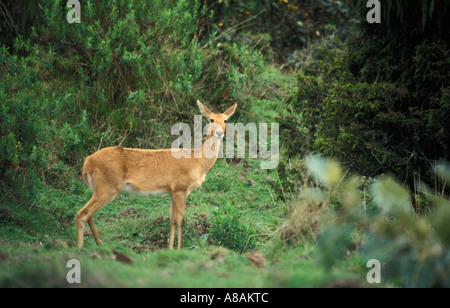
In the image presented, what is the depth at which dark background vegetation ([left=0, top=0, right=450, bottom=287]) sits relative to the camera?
237 inches

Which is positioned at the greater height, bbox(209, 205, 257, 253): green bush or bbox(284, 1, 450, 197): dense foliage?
bbox(284, 1, 450, 197): dense foliage

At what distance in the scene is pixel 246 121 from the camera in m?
12.7

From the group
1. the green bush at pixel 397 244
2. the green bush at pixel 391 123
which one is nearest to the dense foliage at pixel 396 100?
the green bush at pixel 391 123

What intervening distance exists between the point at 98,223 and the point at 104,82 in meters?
3.56

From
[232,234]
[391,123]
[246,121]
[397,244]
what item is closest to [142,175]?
[232,234]

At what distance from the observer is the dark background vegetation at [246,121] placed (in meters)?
6.03

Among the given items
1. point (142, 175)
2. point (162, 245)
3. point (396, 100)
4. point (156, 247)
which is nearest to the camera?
point (396, 100)

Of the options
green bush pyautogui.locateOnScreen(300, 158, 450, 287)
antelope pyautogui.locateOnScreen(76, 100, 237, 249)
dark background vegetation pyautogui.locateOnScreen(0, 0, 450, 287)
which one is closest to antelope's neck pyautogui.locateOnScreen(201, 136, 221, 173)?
antelope pyautogui.locateOnScreen(76, 100, 237, 249)

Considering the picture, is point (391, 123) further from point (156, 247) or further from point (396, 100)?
point (156, 247)

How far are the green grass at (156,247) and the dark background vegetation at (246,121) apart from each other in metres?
0.04

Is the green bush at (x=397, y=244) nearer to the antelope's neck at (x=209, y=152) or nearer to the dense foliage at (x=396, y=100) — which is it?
the dense foliage at (x=396, y=100)

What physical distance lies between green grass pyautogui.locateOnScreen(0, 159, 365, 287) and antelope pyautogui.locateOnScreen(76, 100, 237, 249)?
0.43m

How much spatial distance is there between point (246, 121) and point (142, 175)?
5.18 m

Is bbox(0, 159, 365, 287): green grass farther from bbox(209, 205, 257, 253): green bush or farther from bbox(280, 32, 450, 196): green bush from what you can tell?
bbox(280, 32, 450, 196): green bush
